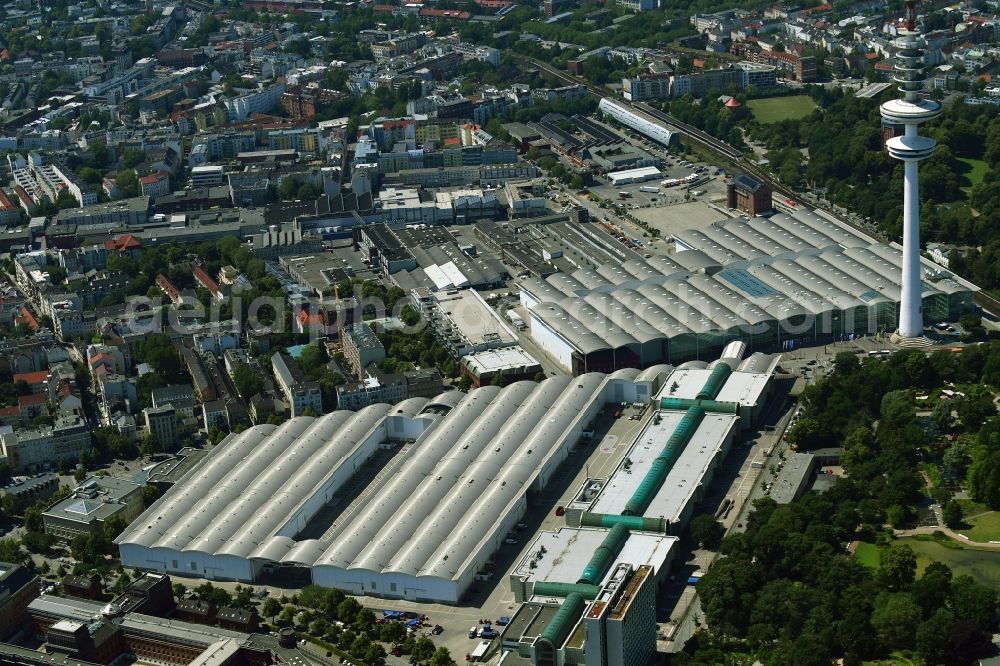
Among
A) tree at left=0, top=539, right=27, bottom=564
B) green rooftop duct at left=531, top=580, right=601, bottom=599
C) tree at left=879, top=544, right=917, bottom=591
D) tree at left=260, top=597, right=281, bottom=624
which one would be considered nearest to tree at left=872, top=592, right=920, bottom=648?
tree at left=879, top=544, right=917, bottom=591

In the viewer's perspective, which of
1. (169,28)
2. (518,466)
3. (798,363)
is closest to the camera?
(518,466)

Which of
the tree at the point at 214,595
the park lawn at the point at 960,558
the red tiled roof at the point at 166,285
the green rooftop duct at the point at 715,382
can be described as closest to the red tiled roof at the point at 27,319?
the red tiled roof at the point at 166,285

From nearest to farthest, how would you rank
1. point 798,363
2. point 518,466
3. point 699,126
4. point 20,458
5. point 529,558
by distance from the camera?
point 529,558, point 518,466, point 20,458, point 798,363, point 699,126

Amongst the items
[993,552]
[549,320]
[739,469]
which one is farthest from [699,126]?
[993,552]

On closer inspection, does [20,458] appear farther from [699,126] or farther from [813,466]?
[699,126]

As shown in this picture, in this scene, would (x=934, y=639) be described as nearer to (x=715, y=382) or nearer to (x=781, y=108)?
(x=715, y=382)

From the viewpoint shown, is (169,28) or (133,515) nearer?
(133,515)

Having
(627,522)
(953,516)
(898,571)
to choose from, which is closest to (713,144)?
(953,516)
